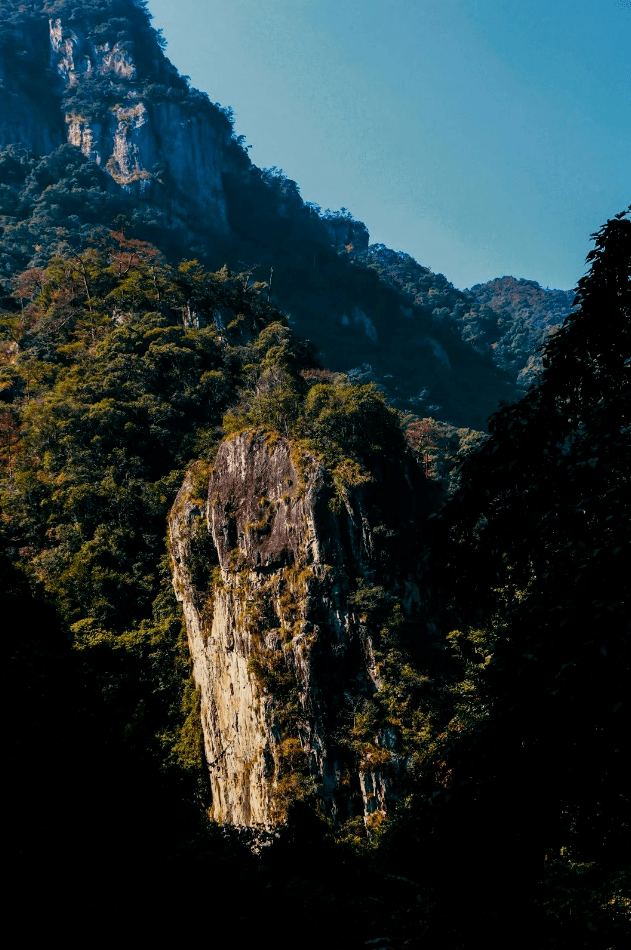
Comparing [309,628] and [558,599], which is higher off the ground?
[309,628]

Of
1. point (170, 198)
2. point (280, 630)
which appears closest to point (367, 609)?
point (280, 630)

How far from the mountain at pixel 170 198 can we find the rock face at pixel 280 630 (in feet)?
160

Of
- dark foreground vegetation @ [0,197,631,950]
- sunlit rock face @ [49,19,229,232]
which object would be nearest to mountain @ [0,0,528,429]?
sunlit rock face @ [49,19,229,232]

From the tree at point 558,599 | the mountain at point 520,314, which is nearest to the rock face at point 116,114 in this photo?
the mountain at point 520,314

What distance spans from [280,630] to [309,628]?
128cm

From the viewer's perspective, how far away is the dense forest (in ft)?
14.6

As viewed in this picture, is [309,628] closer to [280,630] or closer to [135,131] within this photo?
[280,630]

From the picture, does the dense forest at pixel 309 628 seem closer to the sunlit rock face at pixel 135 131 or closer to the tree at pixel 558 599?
the tree at pixel 558 599

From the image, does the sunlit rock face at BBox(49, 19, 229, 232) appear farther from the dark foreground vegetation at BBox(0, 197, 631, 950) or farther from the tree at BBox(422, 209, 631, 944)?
the tree at BBox(422, 209, 631, 944)

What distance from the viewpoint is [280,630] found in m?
23.7

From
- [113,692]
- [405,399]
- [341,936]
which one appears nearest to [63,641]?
[113,692]

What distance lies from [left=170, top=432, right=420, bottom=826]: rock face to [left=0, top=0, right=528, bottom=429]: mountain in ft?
160

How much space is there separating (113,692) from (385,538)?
41.9 feet

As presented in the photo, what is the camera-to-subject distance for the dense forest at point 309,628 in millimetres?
4465
